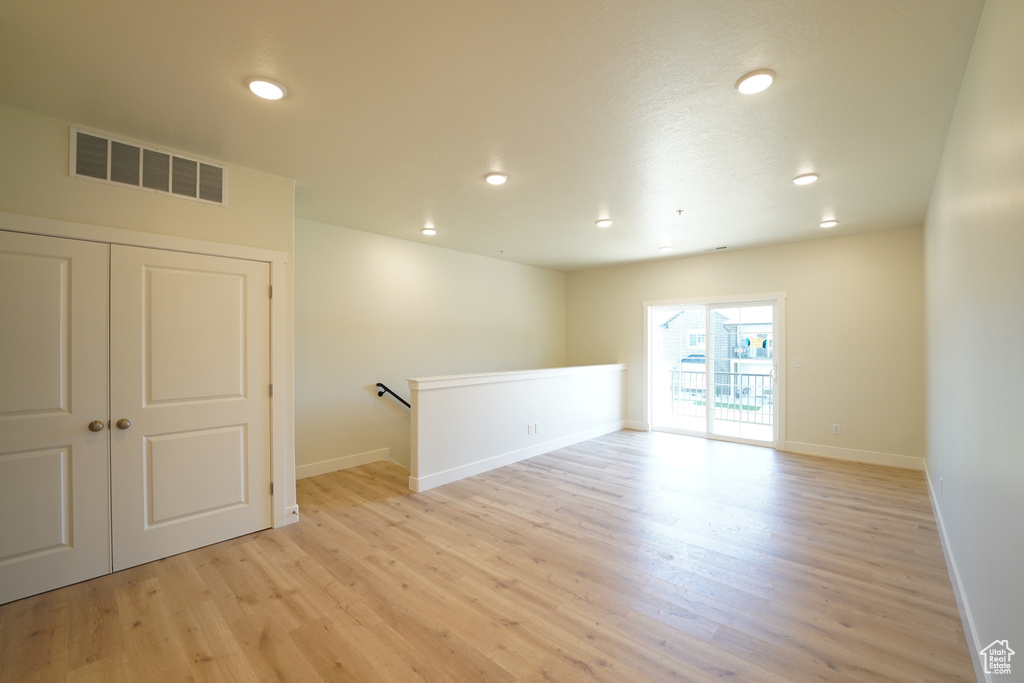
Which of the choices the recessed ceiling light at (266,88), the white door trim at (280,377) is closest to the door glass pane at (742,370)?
Result: the white door trim at (280,377)

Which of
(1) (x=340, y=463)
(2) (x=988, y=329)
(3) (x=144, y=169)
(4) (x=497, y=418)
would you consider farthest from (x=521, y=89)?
(1) (x=340, y=463)

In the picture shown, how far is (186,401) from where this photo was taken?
298 centimetres

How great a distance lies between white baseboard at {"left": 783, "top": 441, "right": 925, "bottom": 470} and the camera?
16.0ft

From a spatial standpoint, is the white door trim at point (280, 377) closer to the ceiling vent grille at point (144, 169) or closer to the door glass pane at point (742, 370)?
the ceiling vent grille at point (144, 169)

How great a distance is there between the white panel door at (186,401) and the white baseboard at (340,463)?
1.32m

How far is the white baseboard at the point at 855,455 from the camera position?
16.0ft

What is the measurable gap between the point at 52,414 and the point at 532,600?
9.91ft

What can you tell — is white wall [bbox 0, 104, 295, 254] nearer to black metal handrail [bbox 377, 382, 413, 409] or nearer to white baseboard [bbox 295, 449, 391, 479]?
black metal handrail [bbox 377, 382, 413, 409]

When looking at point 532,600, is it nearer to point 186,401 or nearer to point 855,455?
point 186,401

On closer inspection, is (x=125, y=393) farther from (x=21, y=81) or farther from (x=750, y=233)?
(x=750, y=233)

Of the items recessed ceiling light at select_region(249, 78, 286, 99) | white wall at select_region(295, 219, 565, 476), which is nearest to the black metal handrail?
white wall at select_region(295, 219, 565, 476)

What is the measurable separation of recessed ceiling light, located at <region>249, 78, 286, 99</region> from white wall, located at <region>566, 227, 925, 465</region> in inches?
229

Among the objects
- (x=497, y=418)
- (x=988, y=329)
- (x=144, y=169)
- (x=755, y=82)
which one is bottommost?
(x=497, y=418)

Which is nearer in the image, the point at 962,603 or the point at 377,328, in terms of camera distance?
the point at 962,603
